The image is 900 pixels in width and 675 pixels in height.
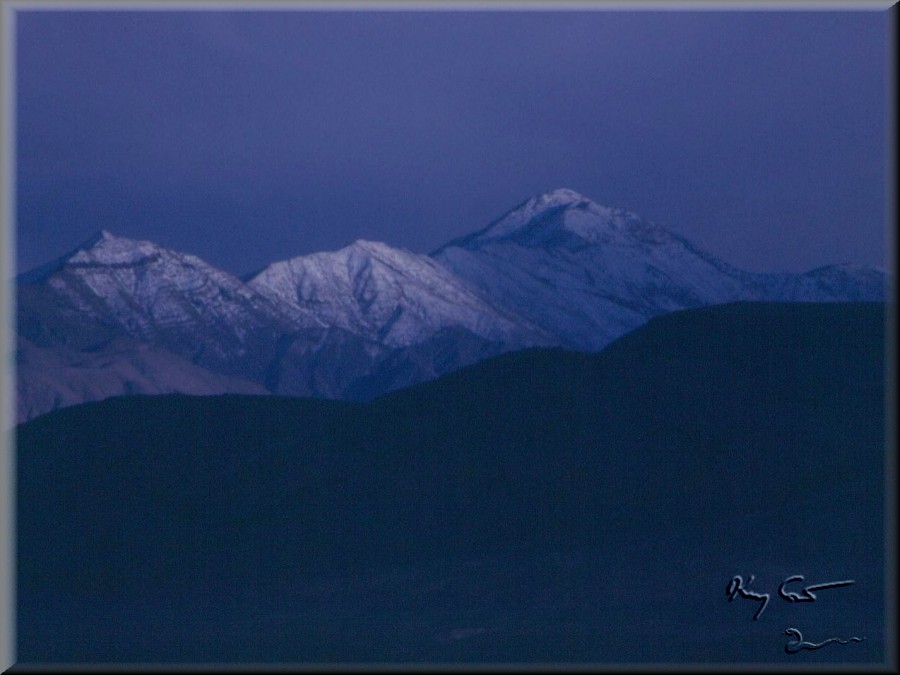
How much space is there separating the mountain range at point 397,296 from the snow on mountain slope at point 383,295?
0.07m

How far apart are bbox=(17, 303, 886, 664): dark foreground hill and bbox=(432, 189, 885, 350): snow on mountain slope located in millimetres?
28771

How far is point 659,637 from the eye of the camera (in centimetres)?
1276

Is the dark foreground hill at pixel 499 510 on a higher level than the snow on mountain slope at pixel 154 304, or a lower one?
lower

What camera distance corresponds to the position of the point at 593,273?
171 feet

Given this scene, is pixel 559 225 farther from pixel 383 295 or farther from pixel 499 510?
pixel 499 510

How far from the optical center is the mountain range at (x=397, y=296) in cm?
4650

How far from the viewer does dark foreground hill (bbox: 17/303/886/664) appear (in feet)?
43.9

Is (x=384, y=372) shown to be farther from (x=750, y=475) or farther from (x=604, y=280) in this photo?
(x=750, y=475)

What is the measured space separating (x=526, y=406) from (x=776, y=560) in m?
5.20

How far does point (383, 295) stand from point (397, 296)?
0.66 metres
